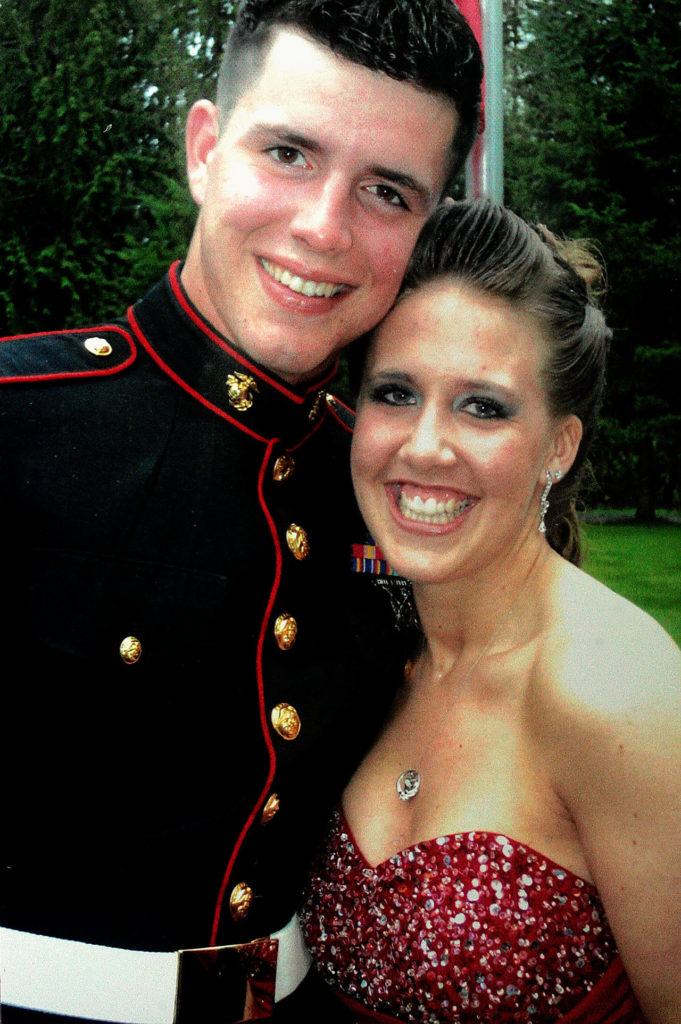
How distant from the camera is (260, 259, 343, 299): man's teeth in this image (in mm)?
1597

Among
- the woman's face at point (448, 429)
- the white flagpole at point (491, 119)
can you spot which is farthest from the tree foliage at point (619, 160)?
the woman's face at point (448, 429)

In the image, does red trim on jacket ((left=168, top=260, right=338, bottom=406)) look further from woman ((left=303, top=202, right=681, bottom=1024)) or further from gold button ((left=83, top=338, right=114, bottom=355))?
woman ((left=303, top=202, right=681, bottom=1024))

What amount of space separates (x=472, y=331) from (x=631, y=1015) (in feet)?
3.82

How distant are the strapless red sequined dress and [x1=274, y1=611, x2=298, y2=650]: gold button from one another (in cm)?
44

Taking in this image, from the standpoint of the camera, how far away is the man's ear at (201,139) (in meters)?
1.75

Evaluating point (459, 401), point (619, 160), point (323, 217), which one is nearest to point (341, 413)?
point (459, 401)

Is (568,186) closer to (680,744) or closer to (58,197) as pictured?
(58,197)

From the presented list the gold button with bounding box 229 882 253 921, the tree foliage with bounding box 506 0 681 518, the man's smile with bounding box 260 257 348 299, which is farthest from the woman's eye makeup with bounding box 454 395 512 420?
the tree foliage with bounding box 506 0 681 518

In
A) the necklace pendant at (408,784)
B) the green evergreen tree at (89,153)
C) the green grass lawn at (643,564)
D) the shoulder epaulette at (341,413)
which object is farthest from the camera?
the green evergreen tree at (89,153)

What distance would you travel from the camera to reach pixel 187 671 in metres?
1.53

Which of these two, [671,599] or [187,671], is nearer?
[187,671]

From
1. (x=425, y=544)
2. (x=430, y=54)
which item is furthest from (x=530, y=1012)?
(x=430, y=54)

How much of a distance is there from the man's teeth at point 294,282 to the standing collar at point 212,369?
0.41 feet

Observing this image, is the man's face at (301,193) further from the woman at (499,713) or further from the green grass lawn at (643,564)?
the green grass lawn at (643,564)
